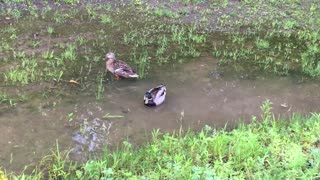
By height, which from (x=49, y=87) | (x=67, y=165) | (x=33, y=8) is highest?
(x=33, y=8)

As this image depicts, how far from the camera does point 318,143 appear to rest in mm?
5246

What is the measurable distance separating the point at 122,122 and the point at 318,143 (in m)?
2.66

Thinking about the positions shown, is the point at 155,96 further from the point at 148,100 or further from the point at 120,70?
Result: the point at 120,70

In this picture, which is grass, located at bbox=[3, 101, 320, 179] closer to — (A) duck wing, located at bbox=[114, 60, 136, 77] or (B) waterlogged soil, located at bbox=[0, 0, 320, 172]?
(B) waterlogged soil, located at bbox=[0, 0, 320, 172]

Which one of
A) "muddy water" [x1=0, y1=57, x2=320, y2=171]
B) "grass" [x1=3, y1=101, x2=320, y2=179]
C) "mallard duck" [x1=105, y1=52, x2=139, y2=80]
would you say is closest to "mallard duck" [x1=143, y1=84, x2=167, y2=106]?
"muddy water" [x1=0, y1=57, x2=320, y2=171]

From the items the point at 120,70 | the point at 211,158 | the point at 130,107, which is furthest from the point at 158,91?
the point at 211,158

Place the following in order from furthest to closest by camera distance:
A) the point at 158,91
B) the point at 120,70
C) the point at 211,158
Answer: the point at 120,70
the point at 158,91
the point at 211,158

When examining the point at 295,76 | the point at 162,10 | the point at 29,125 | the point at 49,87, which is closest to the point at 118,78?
the point at 49,87

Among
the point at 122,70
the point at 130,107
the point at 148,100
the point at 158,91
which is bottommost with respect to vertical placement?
the point at 130,107

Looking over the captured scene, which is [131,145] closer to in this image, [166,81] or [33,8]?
[166,81]

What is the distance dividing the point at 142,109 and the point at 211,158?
6.11ft

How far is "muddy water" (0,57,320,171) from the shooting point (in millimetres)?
5555

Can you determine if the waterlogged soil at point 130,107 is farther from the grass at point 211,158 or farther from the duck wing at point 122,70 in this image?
the grass at point 211,158

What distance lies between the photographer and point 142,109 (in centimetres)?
658
